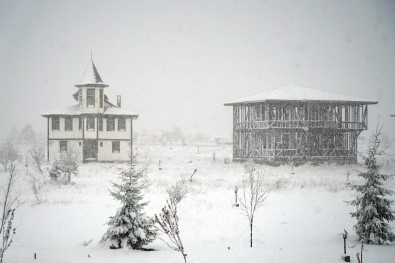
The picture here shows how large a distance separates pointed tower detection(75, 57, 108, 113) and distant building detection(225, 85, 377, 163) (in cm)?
1504


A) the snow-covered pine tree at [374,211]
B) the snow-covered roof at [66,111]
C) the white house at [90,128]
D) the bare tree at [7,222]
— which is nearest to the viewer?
the bare tree at [7,222]

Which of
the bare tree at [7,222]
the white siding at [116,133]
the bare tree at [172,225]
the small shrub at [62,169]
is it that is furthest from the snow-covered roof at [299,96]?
the bare tree at [7,222]

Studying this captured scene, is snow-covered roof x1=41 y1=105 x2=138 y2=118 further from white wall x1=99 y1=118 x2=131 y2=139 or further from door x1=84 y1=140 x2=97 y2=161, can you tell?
door x1=84 y1=140 x2=97 y2=161

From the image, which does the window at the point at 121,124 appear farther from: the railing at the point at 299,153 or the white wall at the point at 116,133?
the railing at the point at 299,153

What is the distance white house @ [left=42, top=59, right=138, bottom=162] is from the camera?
41.8 metres

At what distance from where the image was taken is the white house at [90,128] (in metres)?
41.8

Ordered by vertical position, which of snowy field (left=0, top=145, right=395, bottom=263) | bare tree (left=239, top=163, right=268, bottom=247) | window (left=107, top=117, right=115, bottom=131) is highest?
window (left=107, top=117, right=115, bottom=131)

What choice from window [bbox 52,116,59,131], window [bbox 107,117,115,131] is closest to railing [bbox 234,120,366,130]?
window [bbox 107,117,115,131]

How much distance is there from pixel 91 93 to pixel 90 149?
617 cm

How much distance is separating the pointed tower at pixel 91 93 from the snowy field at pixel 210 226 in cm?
1794

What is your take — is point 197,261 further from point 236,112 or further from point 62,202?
point 236,112

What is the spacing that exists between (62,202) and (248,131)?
85.3 feet

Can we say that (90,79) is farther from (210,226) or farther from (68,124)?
(210,226)

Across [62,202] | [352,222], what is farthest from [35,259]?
[352,222]
